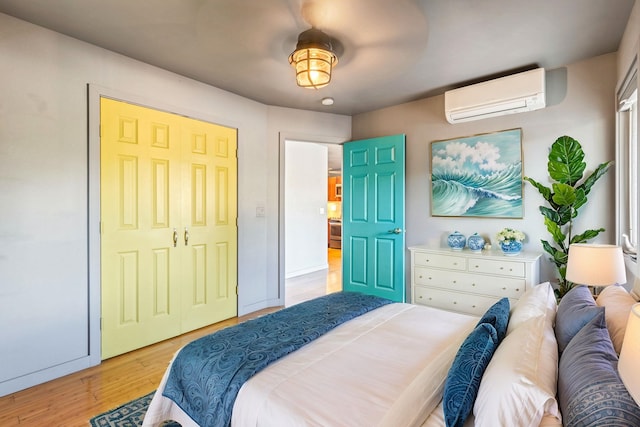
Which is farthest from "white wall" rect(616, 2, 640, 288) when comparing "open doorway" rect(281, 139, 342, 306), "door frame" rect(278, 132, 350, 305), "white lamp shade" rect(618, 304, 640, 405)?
"open doorway" rect(281, 139, 342, 306)

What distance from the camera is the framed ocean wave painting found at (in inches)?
122

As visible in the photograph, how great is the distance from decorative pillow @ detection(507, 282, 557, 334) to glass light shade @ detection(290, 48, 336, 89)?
1.83m

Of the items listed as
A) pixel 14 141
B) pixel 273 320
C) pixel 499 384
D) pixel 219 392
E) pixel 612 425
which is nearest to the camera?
pixel 612 425

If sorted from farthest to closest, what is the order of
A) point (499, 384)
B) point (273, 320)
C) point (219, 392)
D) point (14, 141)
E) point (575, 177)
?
point (575, 177)
point (14, 141)
point (273, 320)
point (219, 392)
point (499, 384)

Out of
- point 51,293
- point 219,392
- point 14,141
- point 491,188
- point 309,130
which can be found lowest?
point 219,392

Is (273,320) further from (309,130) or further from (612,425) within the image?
(309,130)

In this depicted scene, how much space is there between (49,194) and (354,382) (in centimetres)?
239

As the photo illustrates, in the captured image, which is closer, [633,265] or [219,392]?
[219,392]

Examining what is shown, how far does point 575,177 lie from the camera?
8.74 feet

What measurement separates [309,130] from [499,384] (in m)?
3.58

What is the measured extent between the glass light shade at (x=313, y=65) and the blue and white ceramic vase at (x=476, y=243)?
205 centimetres

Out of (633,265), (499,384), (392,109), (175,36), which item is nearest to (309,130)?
(392,109)

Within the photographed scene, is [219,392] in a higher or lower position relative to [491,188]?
lower

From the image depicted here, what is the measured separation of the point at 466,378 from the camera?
3.47 feet
